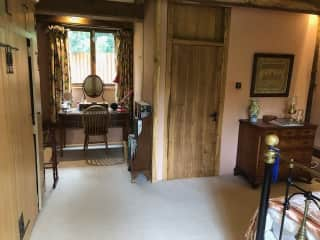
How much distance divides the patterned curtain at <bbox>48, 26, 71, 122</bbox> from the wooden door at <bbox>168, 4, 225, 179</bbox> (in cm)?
226

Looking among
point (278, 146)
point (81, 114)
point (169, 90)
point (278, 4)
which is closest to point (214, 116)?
point (169, 90)

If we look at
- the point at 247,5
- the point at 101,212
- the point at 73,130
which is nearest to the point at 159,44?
the point at 247,5

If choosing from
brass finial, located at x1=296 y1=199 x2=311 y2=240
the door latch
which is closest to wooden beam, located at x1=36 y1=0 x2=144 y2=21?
the door latch

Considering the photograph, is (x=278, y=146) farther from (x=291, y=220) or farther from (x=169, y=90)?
(x=291, y=220)

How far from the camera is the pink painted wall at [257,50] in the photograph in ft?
11.6

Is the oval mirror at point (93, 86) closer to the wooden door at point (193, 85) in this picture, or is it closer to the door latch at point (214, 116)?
the wooden door at point (193, 85)

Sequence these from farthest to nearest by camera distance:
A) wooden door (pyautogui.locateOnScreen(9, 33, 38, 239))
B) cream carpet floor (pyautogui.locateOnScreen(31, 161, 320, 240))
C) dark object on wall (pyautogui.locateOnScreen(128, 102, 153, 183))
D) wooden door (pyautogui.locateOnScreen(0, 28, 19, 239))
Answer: dark object on wall (pyautogui.locateOnScreen(128, 102, 153, 183)) < cream carpet floor (pyautogui.locateOnScreen(31, 161, 320, 240)) < wooden door (pyautogui.locateOnScreen(9, 33, 38, 239)) < wooden door (pyautogui.locateOnScreen(0, 28, 19, 239))

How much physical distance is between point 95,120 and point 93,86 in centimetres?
89

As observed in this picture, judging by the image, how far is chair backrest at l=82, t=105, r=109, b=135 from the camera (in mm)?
4312

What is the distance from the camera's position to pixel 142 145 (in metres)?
3.49

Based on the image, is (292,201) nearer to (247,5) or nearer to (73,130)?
(247,5)

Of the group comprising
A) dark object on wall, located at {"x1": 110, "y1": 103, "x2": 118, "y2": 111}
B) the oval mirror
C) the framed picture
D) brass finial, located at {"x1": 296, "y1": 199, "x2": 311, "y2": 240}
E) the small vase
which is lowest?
brass finial, located at {"x1": 296, "y1": 199, "x2": 311, "y2": 240}

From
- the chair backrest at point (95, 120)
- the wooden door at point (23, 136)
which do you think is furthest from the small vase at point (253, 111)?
the wooden door at point (23, 136)

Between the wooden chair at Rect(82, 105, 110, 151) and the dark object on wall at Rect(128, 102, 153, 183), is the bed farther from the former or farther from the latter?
the wooden chair at Rect(82, 105, 110, 151)
